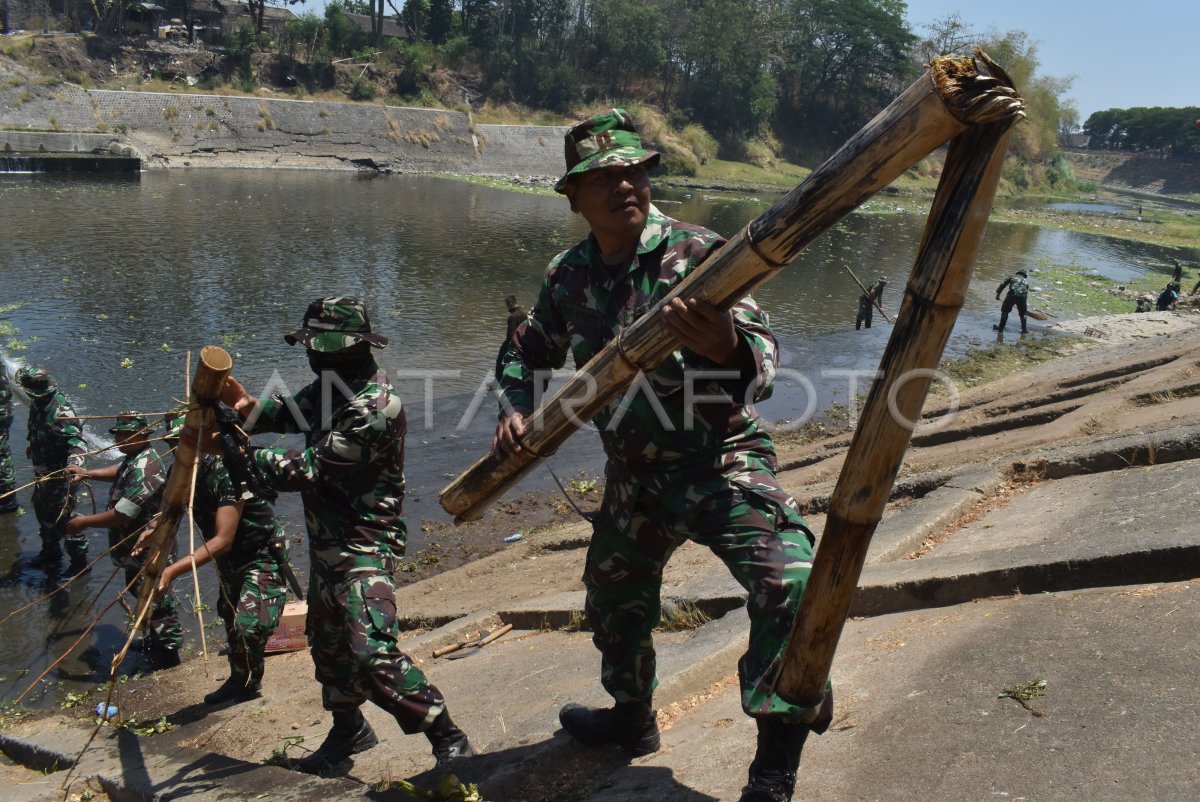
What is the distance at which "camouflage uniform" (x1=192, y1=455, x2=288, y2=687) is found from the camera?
5.48 meters

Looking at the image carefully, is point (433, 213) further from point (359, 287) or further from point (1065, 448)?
point (1065, 448)

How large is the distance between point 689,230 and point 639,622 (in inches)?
53.0

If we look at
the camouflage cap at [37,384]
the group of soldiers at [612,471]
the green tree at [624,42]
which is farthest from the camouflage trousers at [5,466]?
the green tree at [624,42]

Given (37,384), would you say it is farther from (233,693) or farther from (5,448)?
(233,693)

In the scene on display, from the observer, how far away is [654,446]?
320cm

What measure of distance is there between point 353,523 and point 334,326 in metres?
0.84

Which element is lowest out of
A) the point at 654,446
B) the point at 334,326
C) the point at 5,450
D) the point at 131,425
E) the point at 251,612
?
the point at 5,450

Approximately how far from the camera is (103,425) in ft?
38.0

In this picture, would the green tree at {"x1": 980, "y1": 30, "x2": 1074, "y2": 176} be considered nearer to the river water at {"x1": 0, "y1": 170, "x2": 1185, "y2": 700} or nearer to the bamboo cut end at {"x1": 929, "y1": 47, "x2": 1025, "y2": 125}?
the river water at {"x1": 0, "y1": 170, "x2": 1185, "y2": 700}

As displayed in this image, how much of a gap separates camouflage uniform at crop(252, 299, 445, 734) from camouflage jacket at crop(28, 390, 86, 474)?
4925 mm

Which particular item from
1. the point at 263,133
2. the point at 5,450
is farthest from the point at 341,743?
the point at 263,133

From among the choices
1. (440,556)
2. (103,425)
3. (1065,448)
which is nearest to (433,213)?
(103,425)

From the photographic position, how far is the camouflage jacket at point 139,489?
5.91 m


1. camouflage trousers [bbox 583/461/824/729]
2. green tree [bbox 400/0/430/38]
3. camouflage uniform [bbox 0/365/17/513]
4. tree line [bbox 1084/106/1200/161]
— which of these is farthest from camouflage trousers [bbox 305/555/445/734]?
tree line [bbox 1084/106/1200/161]
